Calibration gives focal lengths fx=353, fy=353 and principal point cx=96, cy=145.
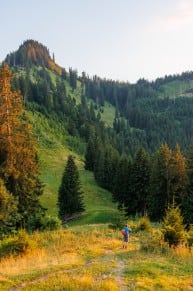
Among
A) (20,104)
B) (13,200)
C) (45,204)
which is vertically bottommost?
(45,204)

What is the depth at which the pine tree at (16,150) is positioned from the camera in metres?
31.6

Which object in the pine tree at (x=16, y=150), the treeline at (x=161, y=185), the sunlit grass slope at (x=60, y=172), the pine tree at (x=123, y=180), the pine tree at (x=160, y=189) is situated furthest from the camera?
the pine tree at (x=123, y=180)

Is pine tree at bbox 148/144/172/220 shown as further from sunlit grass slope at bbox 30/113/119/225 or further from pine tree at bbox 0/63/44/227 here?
pine tree at bbox 0/63/44/227

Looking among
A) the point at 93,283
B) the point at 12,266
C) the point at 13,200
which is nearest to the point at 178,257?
the point at 93,283

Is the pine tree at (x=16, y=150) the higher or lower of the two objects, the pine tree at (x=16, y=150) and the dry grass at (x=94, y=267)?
the higher

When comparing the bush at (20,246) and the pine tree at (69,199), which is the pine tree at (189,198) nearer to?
the pine tree at (69,199)

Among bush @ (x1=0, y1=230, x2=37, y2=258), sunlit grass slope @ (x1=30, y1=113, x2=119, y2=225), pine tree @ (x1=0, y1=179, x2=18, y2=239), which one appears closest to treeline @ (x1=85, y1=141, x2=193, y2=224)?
sunlit grass slope @ (x1=30, y1=113, x2=119, y2=225)

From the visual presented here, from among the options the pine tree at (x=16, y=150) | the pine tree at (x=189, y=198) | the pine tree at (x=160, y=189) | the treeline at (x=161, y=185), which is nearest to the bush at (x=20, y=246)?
the pine tree at (x=16, y=150)

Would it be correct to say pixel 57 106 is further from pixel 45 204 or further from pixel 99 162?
pixel 45 204

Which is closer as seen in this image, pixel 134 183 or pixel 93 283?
pixel 93 283

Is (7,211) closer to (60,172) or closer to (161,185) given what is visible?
(161,185)

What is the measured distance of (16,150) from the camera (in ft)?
104

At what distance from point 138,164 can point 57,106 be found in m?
114

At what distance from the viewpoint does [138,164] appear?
61688 millimetres
